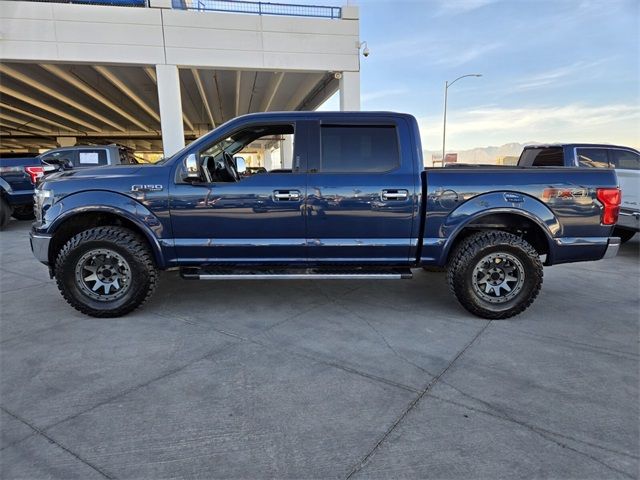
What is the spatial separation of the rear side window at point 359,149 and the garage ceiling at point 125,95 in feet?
38.8

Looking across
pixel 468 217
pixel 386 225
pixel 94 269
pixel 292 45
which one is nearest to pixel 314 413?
pixel 386 225

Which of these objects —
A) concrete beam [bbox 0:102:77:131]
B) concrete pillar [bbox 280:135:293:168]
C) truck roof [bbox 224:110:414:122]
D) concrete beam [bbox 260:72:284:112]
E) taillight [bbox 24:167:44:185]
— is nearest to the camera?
truck roof [bbox 224:110:414:122]

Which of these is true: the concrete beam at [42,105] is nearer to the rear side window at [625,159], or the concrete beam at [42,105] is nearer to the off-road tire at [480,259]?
the off-road tire at [480,259]

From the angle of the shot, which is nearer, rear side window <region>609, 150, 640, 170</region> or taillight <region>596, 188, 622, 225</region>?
taillight <region>596, 188, 622, 225</region>

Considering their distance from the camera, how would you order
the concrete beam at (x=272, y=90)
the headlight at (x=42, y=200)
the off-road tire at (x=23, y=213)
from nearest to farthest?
the headlight at (x=42, y=200)
the off-road tire at (x=23, y=213)
the concrete beam at (x=272, y=90)

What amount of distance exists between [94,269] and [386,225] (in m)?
3.00

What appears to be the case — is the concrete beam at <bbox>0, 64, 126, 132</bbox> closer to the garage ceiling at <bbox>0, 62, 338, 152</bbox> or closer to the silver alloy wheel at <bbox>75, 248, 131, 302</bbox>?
the garage ceiling at <bbox>0, 62, 338, 152</bbox>

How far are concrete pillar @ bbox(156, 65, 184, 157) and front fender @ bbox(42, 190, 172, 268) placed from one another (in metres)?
10.3

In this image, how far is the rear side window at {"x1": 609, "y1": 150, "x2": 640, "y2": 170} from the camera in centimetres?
759

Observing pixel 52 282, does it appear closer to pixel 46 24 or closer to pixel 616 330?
pixel 616 330

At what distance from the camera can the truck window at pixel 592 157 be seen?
739cm

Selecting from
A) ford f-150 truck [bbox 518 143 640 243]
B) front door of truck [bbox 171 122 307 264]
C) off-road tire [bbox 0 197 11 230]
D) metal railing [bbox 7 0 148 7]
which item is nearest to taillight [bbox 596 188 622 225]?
front door of truck [bbox 171 122 307 264]

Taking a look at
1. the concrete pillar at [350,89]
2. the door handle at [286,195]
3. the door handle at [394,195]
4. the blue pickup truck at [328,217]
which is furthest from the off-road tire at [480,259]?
the concrete pillar at [350,89]

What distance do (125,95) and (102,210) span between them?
821 inches
